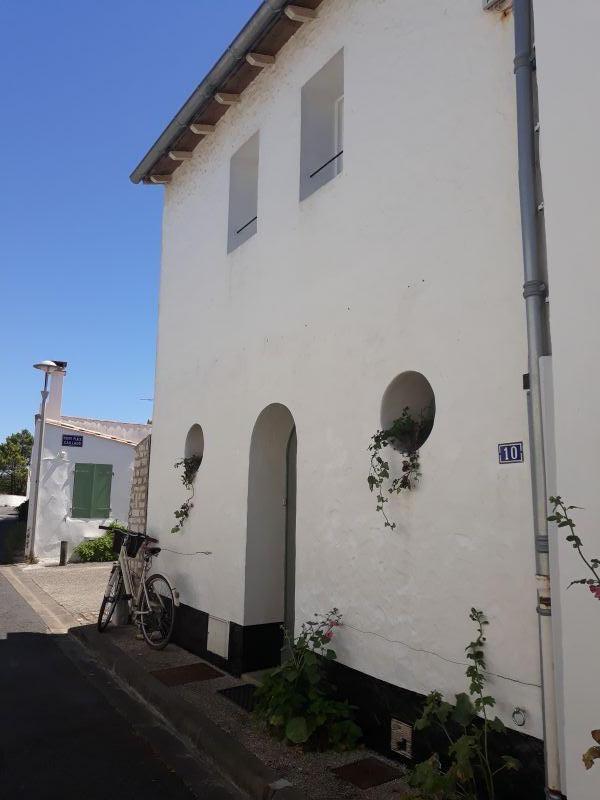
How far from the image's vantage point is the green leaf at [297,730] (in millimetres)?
4383

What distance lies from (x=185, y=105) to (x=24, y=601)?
320 inches

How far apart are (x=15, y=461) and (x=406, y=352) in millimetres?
44528

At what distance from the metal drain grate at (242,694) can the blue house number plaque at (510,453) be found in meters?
3.14

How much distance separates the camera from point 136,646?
744 cm

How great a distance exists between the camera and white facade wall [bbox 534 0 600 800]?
2799 mm

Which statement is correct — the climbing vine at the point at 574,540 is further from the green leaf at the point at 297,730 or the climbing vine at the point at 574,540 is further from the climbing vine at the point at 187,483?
the climbing vine at the point at 187,483

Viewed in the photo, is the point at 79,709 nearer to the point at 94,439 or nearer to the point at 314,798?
the point at 314,798

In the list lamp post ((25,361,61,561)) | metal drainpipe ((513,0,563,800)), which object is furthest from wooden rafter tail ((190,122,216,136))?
lamp post ((25,361,61,561))

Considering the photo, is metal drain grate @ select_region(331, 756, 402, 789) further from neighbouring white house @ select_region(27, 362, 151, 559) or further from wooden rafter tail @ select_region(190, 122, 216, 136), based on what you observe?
neighbouring white house @ select_region(27, 362, 151, 559)

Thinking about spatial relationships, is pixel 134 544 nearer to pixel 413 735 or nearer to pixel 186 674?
pixel 186 674

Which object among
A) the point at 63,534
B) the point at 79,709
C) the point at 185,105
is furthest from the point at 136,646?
the point at 63,534

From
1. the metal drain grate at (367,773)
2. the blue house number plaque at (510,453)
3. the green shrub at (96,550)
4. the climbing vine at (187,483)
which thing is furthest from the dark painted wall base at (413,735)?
the green shrub at (96,550)

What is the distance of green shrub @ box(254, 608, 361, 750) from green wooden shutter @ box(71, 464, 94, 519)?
11835 mm

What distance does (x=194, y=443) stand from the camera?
8.02m
